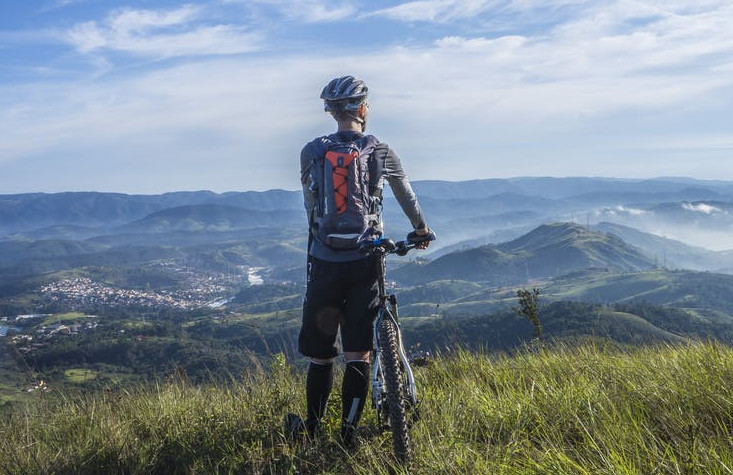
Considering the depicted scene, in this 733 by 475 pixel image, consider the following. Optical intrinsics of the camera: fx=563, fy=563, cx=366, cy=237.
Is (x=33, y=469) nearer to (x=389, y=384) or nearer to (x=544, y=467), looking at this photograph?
(x=389, y=384)

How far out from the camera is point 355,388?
446 cm

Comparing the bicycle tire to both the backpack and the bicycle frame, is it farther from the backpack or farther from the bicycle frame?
the backpack

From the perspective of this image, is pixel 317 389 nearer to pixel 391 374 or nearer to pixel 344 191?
pixel 391 374

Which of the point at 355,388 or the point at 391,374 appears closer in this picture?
the point at 391,374

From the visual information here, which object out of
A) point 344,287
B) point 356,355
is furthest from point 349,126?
point 356,355

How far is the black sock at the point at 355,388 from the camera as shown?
4426 mm

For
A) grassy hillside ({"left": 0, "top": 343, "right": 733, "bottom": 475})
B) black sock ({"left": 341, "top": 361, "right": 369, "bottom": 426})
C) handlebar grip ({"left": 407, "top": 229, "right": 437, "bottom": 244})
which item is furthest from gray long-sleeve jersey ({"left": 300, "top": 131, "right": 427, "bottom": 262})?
grassy hillside ({"left": 0, "top": 343, "right": 733, "bottom": 475})

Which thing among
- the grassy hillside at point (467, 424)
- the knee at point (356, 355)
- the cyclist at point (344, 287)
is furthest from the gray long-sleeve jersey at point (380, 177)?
the grassy hillside at point (467, 424)

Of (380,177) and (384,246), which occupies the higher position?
(380,177)

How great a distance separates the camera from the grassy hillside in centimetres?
315

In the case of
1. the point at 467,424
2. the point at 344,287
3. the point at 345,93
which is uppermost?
the point at 345,93

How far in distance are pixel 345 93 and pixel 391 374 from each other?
225cm

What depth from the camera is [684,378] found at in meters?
4.02

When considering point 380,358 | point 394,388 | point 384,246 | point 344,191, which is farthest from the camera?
point 344,191
